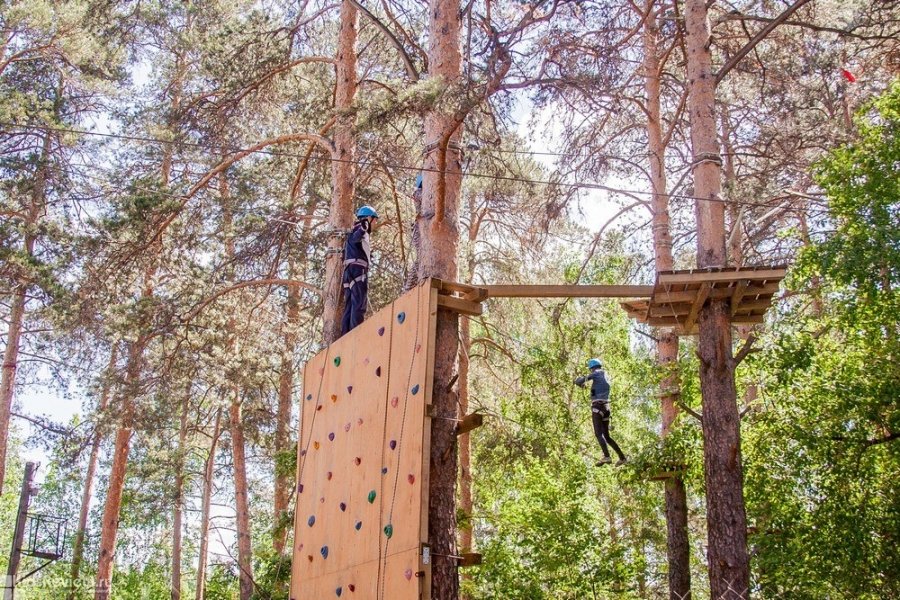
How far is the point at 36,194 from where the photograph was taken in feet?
51.7

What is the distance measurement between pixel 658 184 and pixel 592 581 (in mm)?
5434

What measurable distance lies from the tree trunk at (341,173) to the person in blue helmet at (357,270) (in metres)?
0.36

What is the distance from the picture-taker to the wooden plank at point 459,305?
22.1 ft

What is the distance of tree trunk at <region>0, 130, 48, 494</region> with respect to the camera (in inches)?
595

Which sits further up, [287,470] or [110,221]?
[110,221]

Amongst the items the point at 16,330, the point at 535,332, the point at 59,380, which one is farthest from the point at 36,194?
the point at 535,332

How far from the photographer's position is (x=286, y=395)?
16.9m

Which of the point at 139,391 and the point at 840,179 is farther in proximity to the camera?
the point at 139,391

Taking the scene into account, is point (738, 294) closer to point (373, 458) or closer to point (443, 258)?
point (443, 258)

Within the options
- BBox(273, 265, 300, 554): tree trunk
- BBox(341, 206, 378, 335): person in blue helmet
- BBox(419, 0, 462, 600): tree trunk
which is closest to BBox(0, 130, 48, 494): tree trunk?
BBox(273, 265, 300, 554): tree trunk

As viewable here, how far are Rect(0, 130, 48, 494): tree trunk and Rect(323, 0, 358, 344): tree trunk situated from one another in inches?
274

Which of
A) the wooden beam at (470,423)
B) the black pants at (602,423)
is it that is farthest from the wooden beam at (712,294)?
the wooden beam at (470,423)

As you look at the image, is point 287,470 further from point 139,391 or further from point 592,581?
point 592,581

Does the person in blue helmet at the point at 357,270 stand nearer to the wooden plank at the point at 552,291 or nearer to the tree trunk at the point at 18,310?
the wooden plank at the point at 552,291
